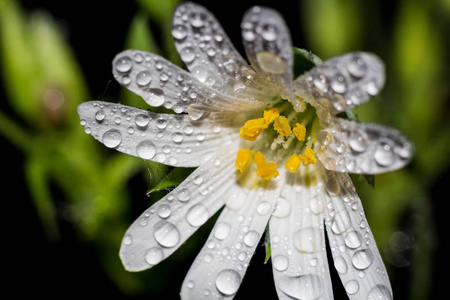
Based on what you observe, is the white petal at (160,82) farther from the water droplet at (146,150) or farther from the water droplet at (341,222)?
the water droplet at (341,222)

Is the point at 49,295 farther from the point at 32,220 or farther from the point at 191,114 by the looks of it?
the point at 191,114

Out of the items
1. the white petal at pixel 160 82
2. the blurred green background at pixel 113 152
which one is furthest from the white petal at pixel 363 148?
the blurred green background at pixel 113 152

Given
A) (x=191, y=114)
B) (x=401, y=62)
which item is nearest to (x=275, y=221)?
(x=191, y=114)

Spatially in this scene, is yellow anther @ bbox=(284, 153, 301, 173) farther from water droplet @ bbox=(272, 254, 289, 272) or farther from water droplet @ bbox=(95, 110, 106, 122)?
water droplet @ bbox=(95, 110, 106, 122)

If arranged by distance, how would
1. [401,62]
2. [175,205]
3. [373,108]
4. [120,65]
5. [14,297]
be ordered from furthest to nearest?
[401,62] → [373,108] → [14,297] → [175,205] → [120,65]


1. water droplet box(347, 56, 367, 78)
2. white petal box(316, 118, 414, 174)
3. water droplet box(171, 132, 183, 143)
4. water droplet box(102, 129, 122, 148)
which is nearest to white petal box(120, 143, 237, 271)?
water droplet box(171, 132, 183, 143)

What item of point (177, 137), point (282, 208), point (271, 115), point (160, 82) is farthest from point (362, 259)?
point (160, 82)
